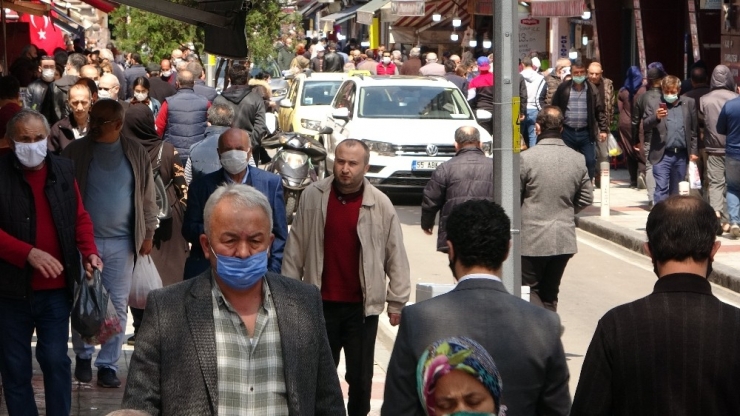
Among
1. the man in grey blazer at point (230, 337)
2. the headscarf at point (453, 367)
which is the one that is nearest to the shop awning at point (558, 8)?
the man in grey blazer at point (230, 337)

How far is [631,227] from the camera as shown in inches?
629

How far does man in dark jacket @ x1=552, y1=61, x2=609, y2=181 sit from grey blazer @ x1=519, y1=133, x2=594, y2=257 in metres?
8.19

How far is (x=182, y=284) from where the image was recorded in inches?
155

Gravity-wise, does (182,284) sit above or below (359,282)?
above

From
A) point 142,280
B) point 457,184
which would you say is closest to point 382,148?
point 457,184

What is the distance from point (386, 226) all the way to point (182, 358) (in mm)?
3411

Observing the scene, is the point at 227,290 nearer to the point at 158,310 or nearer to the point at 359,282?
the point at 158,310

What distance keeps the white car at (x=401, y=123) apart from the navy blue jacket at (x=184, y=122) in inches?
193

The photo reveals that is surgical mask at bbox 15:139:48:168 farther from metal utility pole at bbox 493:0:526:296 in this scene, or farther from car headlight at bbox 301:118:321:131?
car headlight at bbox 301:118:321:131

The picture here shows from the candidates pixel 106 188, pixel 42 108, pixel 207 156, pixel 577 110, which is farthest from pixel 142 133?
pixel 577 110

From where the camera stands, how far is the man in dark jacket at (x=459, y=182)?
30.2 feet

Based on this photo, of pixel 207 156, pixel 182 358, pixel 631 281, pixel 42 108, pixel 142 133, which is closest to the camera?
pixel 182 358

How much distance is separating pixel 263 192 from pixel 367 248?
74 cm

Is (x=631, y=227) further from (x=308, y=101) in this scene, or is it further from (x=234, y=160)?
(x=234, y=160)
